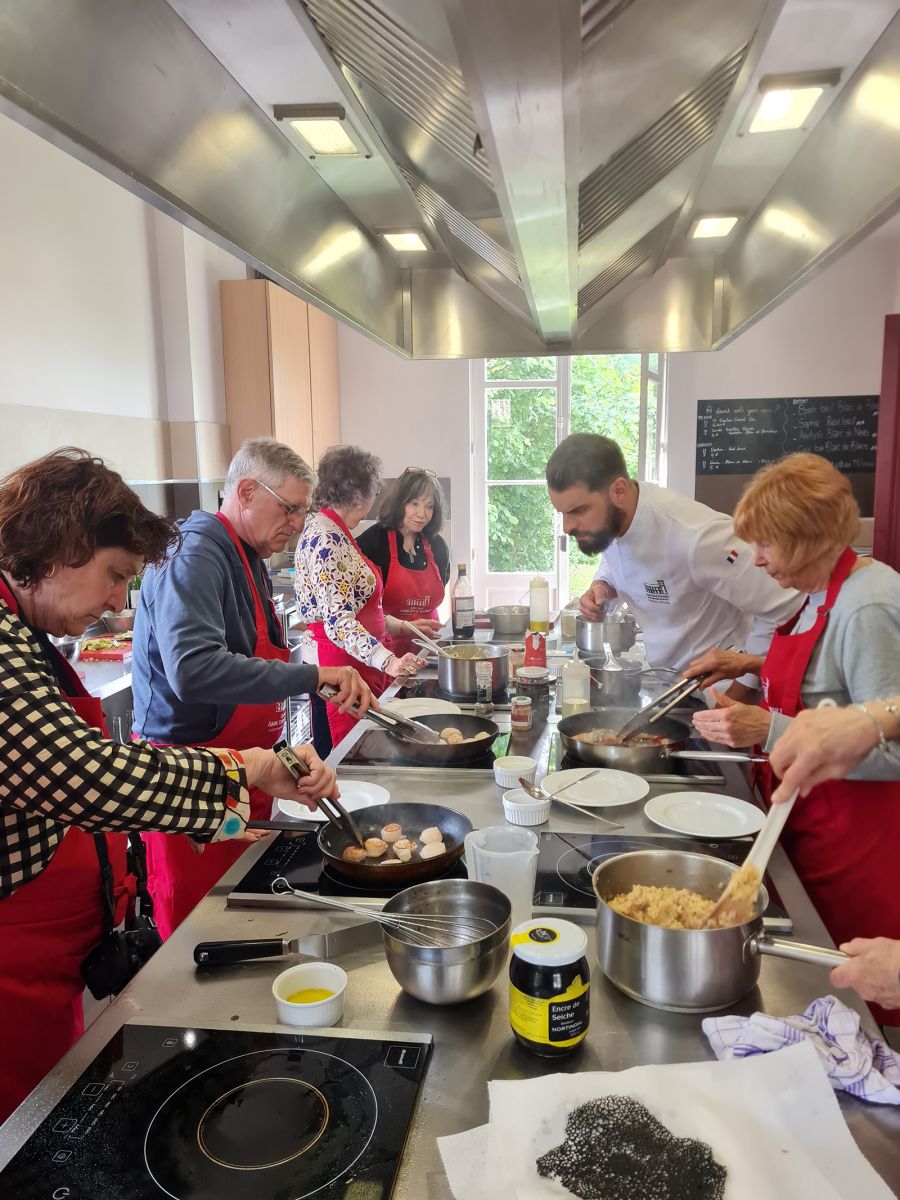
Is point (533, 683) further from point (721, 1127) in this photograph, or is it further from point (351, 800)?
point (721, 1127)

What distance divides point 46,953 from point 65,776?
0.41m

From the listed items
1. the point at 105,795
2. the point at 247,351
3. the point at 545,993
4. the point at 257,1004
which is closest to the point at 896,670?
the point at 545,993

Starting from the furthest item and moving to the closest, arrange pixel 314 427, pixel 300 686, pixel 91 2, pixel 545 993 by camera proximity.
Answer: pixel 314 427 → pixel 300 686 → pixel 545 993 → pixel 91 2

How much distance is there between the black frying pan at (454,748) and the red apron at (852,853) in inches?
31.6

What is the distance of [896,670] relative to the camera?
64.6 inches

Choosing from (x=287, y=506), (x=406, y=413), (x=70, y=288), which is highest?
(x=70, y=288)

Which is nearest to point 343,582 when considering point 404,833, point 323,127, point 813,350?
point 404,833

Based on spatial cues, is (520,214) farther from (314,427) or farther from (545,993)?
(314,427)

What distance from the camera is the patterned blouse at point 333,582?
3.16 metres

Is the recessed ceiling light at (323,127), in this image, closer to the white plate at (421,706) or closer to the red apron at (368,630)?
the white plate at (421,706)

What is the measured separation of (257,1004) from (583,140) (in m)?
1.26

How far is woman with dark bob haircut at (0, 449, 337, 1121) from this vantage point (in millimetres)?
1271

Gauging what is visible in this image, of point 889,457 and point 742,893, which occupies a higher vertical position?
point 889,457

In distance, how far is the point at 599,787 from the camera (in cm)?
197
